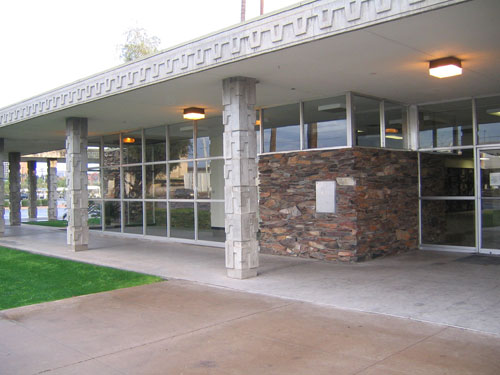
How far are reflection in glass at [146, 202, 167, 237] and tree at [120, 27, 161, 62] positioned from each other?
3017cm

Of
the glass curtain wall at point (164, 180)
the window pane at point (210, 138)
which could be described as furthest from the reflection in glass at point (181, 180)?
the window pane at point (210, 138)

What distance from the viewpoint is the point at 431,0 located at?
492 cm

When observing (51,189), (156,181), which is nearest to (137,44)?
(51,189)

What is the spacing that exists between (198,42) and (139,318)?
13.9ft

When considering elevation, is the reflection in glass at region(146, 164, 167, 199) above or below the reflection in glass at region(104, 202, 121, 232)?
above

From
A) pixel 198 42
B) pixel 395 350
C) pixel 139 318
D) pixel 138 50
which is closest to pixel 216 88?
pixel 198 42

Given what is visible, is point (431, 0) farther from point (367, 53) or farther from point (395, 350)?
point (395, 350)

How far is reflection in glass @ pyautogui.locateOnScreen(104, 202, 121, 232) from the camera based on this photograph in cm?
1638

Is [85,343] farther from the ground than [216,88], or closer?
closer

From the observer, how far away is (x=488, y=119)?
10.0 m

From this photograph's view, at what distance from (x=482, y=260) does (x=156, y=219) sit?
901 cm

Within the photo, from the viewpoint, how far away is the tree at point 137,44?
41594mm

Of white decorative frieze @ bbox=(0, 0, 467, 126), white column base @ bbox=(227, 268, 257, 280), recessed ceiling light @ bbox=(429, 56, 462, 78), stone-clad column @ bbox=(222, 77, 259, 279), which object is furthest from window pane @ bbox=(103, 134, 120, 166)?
recessed ceiling light @ bbox=(429, 56, 462, 78)

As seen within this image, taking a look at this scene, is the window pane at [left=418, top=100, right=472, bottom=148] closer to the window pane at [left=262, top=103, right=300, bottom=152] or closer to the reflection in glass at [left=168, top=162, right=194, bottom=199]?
the window pane at [left=262, top=103, right=300, bottom=152]
